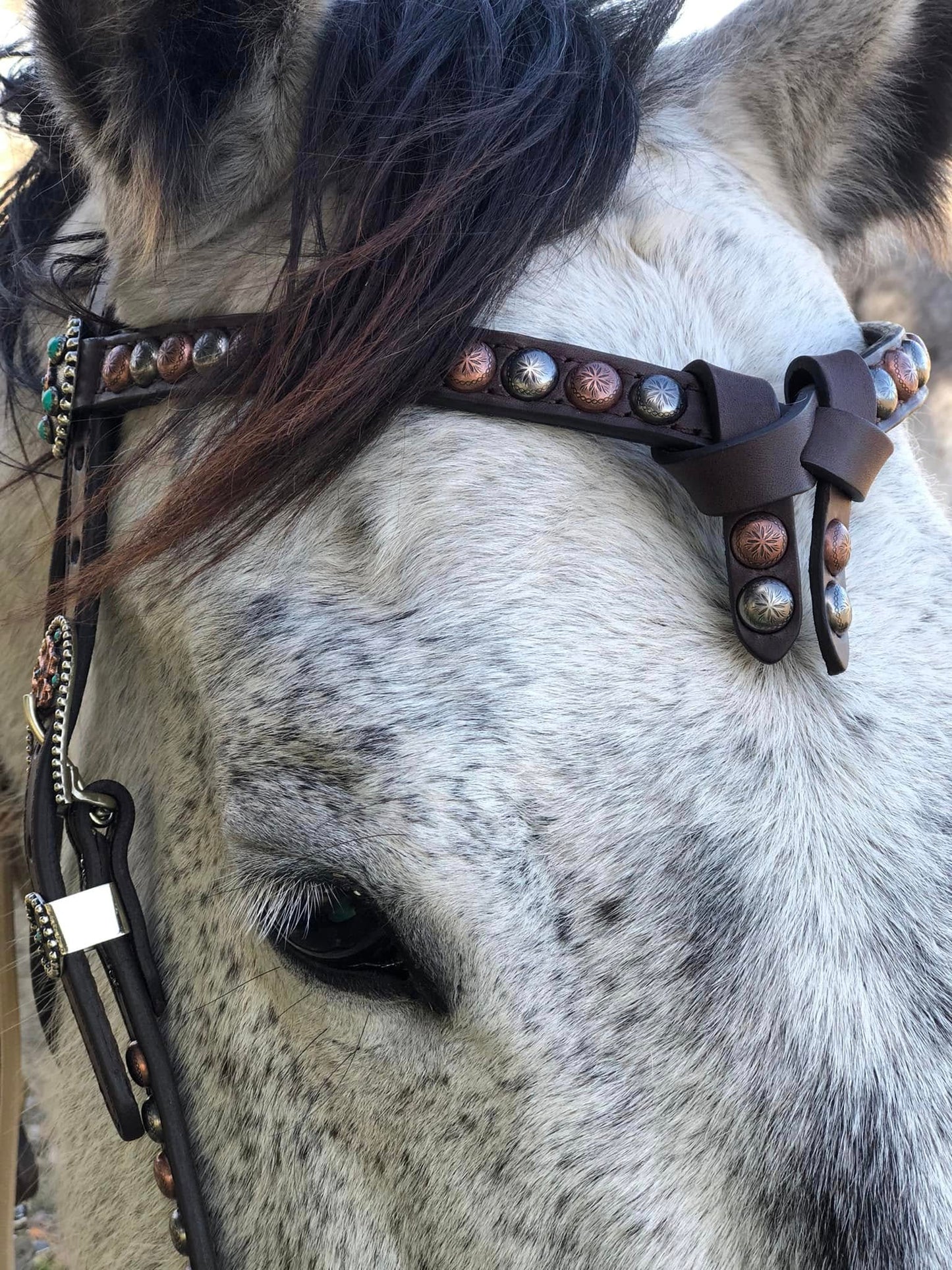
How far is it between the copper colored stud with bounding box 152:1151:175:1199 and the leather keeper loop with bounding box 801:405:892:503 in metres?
0.86

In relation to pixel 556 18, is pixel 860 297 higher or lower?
lower

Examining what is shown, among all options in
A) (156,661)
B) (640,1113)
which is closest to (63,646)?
(156,661)

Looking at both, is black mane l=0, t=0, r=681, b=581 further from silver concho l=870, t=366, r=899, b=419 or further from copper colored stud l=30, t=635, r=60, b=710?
silver concho l=870, t=366, r=899, b=419

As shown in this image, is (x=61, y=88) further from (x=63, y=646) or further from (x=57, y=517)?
(x=63, y=646)

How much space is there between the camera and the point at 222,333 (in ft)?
3.36

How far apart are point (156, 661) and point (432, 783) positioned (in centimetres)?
37

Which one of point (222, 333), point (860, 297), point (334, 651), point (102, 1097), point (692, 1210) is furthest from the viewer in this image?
point (860, 297)

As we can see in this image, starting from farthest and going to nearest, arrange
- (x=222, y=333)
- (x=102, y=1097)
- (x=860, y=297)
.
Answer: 1. (x=860, y=297)
2. (x=102, y=1097)
3. (x=222, y=333)

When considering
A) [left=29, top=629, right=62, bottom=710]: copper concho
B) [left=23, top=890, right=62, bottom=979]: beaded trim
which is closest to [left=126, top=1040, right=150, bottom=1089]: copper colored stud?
[left=23, top=890, right=62, bottom=979]: beaded trim

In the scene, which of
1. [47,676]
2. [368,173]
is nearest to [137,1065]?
[47,676]

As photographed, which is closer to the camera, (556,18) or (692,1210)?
(692,1210)

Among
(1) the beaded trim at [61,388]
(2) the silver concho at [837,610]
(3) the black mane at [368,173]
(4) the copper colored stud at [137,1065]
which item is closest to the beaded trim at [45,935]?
(4) the copper colored stud at [137,1065]

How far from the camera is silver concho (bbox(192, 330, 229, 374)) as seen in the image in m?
1.02

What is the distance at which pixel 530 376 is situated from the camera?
3.13ft
